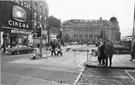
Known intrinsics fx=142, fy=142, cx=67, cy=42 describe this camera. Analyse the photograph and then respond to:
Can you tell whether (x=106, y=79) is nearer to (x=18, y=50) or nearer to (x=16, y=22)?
(x=18, y=50)

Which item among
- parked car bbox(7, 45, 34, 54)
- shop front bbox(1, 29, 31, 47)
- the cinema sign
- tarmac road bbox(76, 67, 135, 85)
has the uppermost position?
the cinema sign

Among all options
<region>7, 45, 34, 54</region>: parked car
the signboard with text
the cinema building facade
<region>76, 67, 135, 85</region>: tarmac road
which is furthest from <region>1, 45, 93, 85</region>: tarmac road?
the signboard with text

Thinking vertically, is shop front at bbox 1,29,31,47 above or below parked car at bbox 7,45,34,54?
above

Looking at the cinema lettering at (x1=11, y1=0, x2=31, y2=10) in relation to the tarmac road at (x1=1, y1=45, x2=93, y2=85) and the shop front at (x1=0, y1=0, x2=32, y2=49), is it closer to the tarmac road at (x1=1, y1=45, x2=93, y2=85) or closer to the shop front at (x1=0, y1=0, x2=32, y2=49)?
the shop front at (x1=0, y1=0, x2=32, y2=49)

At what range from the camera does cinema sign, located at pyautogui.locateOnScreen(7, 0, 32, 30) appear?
30.0 m

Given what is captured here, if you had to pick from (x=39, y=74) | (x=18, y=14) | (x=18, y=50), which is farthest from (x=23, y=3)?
(x=39, y=74)

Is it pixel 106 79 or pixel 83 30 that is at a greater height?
pixel 83 30

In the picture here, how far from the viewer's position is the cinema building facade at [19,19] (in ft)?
91.6

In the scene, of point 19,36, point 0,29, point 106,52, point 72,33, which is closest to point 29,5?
point 19,36

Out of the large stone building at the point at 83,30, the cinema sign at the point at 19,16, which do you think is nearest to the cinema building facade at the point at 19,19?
the cinema sign at the point at 19,16

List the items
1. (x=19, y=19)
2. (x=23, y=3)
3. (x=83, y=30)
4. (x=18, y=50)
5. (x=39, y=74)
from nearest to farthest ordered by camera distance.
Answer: (x=39, y=74)
(x=18, y=50)
(x=19, y=19)
(x=23, y=3)
(x=83, y=30)

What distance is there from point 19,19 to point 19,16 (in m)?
0.68

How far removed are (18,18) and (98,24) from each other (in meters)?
89.1

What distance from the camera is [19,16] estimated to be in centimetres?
3238
